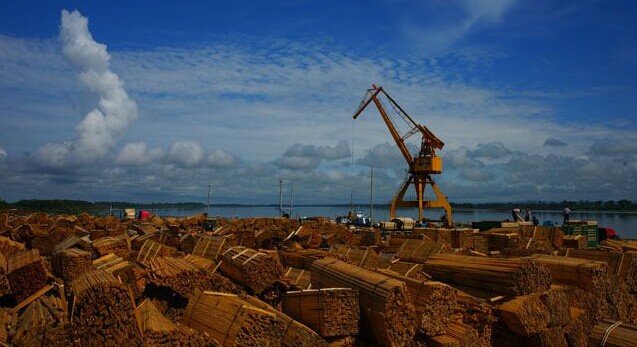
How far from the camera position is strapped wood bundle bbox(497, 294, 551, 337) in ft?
28.8

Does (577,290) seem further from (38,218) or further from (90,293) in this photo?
(38,218)

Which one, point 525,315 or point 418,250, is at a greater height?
point 418,250

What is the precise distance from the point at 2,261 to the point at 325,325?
7.58 metres

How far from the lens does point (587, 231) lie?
85.6 ft

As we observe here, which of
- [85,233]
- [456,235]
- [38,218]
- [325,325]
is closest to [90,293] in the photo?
[325,325]

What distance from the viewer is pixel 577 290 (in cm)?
1027

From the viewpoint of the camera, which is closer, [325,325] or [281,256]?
[325,325]

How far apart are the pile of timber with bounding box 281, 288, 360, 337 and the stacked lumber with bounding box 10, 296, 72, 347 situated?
3.64 m

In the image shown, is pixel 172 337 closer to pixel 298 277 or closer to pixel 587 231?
pixel 298 277

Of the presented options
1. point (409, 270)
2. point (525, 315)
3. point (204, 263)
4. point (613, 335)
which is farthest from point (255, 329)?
point (613, 335)

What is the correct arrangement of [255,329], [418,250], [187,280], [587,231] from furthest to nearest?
[587,231] → [418,250] → [187,280] → [255,329]

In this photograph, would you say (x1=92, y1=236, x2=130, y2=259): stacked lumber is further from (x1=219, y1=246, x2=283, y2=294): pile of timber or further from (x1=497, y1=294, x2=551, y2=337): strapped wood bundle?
(x1=497, y1=294, x2=551, y2=337): strapped wood bundle

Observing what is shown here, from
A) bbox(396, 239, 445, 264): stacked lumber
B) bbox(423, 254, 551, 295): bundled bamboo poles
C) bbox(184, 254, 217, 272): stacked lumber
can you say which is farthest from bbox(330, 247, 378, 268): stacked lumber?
bbox(184, 254, 217, 272): stacked lumber

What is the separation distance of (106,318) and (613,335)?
9.09 m
